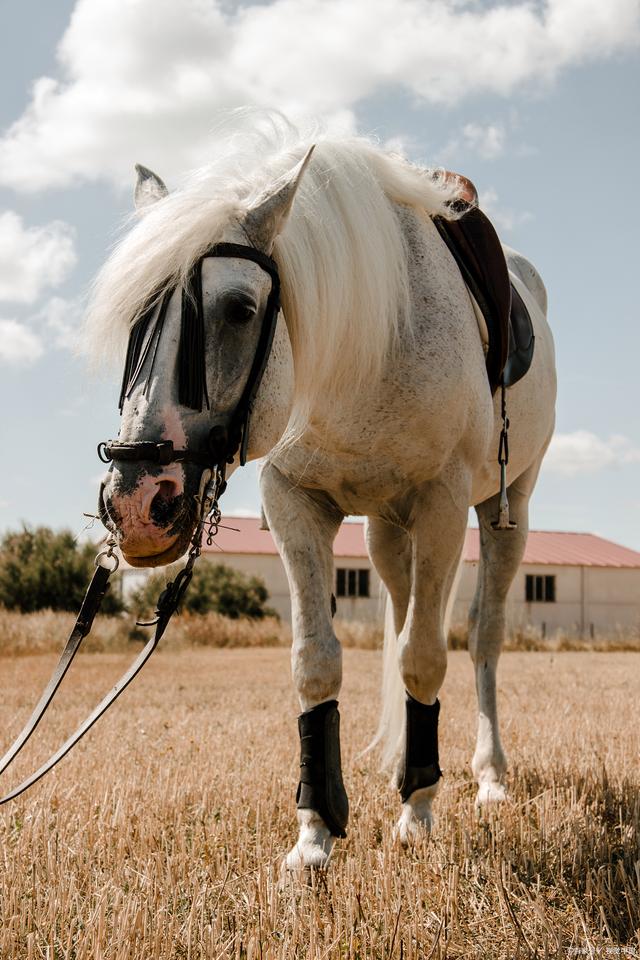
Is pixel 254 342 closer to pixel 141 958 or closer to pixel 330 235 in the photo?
pixel 330 235

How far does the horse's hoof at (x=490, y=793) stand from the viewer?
4223mm

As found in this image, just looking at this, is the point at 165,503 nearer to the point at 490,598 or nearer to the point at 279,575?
the point at 490,598

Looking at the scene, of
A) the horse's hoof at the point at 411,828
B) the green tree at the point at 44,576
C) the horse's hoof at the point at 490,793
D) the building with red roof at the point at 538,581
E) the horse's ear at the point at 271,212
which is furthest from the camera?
the building with red roof at the point at 538,581

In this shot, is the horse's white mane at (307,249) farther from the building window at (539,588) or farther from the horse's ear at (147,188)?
the building window at (539,588)

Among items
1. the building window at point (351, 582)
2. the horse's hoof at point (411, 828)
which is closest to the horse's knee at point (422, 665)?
the horse's hoof at point (411, 828)

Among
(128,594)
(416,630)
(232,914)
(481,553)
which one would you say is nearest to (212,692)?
(481,553)

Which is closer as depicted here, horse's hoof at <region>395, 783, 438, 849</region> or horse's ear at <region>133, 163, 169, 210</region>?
horse's ear at <region>133, 163, 169, 210</region>

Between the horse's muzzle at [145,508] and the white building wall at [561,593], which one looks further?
the white building wall at [561,593]

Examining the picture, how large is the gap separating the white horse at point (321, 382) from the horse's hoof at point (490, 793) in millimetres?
680

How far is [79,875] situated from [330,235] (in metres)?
2.29

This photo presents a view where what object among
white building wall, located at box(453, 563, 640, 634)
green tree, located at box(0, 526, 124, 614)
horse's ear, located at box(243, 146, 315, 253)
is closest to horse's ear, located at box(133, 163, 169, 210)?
horse's ear, located at box(243, 146, 315, 253)

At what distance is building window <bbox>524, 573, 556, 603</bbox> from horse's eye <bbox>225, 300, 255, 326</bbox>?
33.7 meters

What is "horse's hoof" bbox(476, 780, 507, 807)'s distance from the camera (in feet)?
13.9

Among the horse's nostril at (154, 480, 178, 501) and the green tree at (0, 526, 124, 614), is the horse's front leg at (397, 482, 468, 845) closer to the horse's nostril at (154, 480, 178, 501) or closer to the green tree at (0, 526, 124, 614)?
the horse's nostril at (154, 480, 178, 501)
